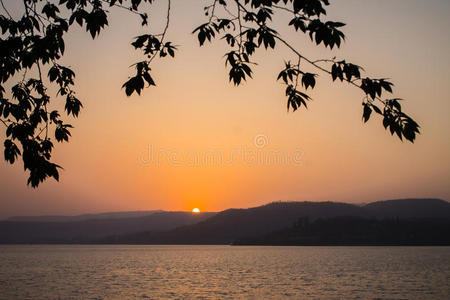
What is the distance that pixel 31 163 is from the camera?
7.81m

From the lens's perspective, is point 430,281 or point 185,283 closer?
point 185,283

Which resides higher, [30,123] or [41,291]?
[30,123]

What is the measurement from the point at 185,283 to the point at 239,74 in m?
88.4

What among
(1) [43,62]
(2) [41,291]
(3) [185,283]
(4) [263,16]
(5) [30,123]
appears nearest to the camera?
(4) [263,16]

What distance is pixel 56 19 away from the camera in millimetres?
9227

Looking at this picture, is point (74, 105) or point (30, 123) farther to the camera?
point (74, 105)

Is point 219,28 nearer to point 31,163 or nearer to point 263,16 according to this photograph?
point 263,16

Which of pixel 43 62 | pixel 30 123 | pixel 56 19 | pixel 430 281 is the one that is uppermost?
pixel 56 19

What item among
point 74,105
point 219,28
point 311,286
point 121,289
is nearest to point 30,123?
point 74,105

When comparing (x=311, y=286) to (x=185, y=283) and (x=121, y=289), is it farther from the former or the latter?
(x=121, y=289)

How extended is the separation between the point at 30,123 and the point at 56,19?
2173 millimetres

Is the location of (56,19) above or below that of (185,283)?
above

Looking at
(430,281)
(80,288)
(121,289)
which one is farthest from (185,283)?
(430,281)

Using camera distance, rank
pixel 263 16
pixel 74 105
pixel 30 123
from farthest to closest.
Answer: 1. pixel 74 105
2. pixel 30 123
3. pixel 263 16
